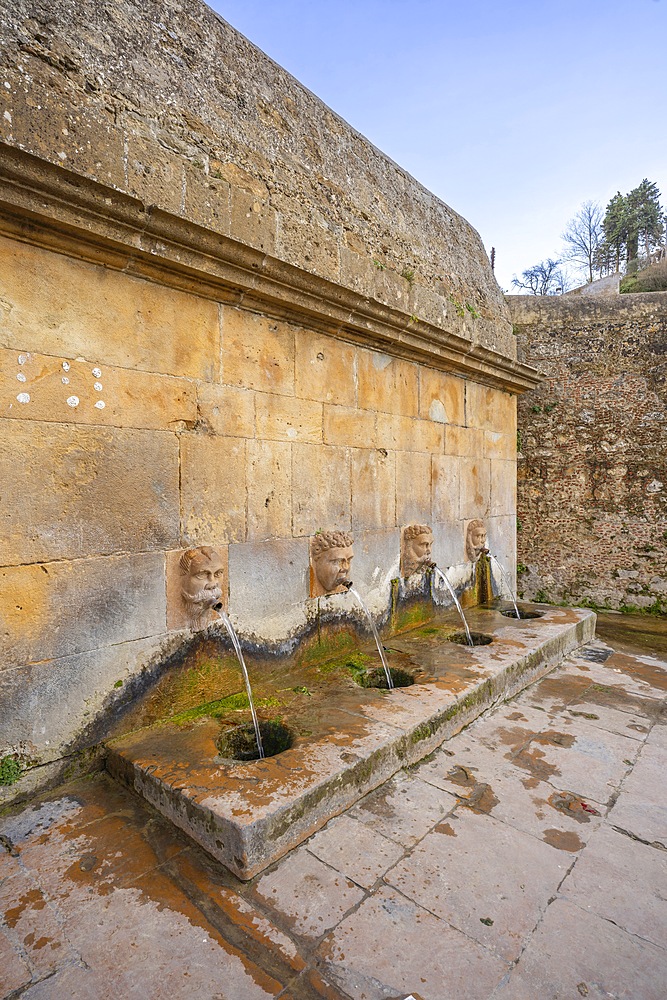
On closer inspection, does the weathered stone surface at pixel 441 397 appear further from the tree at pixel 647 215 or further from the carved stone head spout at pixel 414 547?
the tree at pixel 647 215

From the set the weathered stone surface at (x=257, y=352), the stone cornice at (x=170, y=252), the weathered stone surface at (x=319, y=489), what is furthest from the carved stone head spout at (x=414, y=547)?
the weathered stone surface at (x=257, y=352)

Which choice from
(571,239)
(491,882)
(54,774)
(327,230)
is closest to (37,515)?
(54,774)

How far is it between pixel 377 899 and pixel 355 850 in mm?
254

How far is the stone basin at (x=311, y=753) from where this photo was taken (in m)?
2.03

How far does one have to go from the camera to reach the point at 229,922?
1.75 metres

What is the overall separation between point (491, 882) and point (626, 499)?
629 centimetres

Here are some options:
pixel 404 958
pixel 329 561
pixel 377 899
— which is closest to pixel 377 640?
pixel 329 561

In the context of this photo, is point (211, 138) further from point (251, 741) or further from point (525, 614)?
point (525, 614)

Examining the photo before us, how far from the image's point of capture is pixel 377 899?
6.07ft

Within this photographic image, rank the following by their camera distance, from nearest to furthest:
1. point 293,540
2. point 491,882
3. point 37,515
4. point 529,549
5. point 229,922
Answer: point 229,922 → point 491,882 → point 37,515 → point 293,540 → point 529,549

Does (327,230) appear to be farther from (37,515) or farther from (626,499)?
(626,499)

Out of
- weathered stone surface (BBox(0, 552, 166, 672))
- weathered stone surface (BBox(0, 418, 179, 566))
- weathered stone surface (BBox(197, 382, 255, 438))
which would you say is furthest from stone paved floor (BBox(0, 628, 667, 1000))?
weathered stone surface (BBox(197, 382, 255, 438))

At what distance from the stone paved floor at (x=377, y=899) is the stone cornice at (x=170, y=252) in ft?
8.96

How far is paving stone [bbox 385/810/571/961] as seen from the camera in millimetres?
1765
